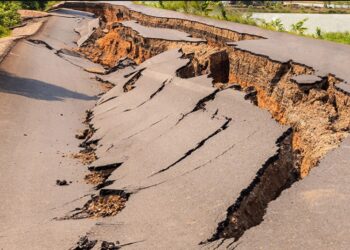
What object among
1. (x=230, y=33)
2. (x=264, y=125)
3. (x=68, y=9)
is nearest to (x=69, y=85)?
(x=230, y=33)

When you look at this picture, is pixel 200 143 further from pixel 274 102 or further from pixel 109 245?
Answer: pixel 274 102

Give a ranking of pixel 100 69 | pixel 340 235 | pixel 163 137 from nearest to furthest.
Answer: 1. pixel 340 235
2. pixel 163 137
3. pixel 100 69

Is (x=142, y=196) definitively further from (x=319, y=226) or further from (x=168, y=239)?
(x=319, y=226)

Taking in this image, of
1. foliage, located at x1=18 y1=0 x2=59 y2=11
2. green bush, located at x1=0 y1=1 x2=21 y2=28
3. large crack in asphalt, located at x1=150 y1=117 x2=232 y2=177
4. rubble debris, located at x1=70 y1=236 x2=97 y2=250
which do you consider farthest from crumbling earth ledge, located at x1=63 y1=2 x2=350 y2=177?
foliage, located at x1=18 y1=0 x2=59 y2=11

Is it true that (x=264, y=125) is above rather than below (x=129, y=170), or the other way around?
above

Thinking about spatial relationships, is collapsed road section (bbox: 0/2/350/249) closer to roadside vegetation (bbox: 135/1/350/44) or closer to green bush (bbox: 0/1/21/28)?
roadside vegetation (bbox: 135/1/350/44)

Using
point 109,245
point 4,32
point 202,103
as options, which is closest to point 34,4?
point 4,32
